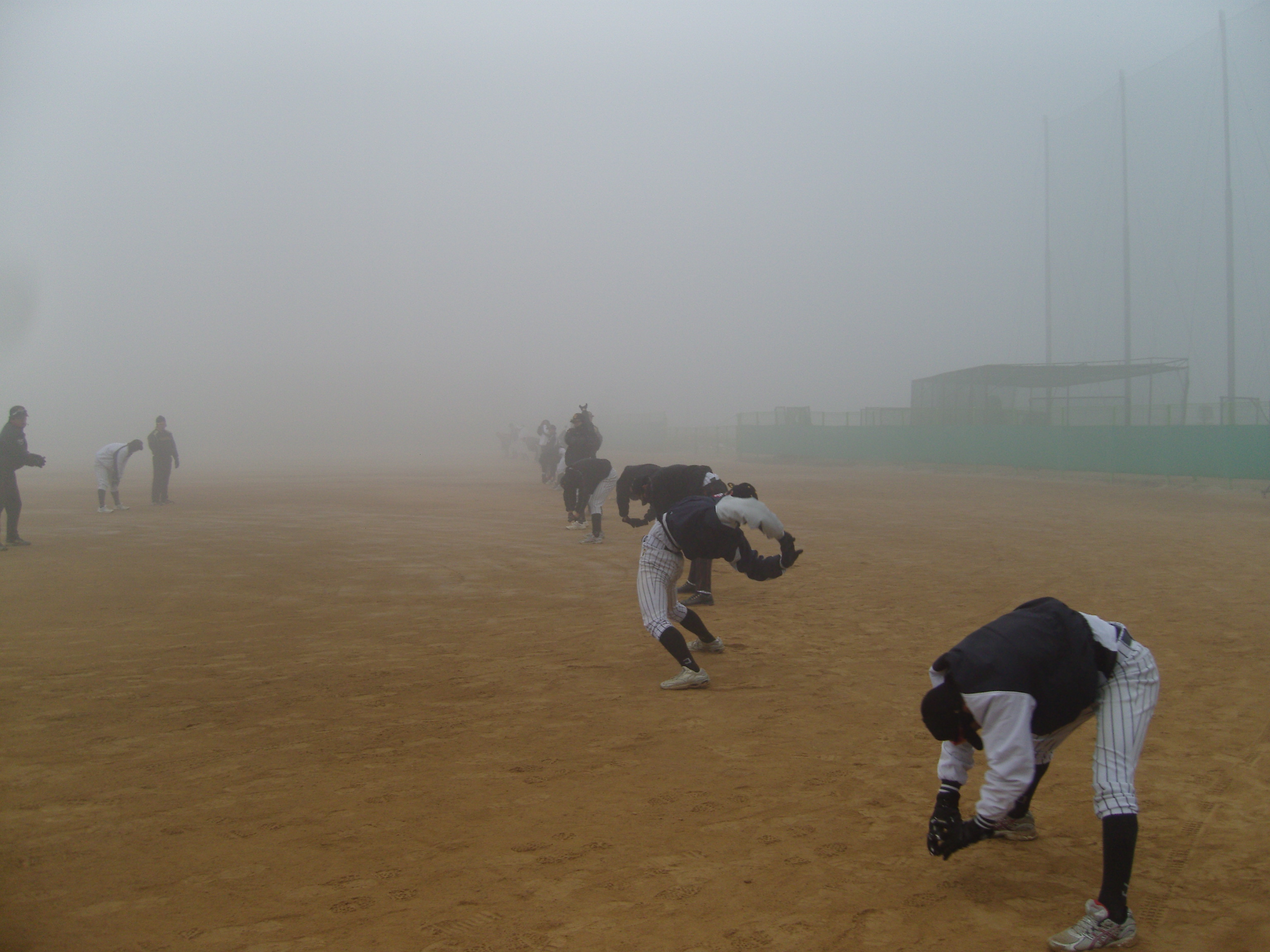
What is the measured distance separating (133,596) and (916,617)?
8.36 m

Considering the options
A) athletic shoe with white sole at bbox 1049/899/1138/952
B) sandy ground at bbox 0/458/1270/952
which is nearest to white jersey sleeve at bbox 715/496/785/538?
sandy ground at bbox 0/458/1270/952

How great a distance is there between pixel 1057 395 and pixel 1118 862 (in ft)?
116

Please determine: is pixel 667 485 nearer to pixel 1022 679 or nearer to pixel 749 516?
pixel 749 516

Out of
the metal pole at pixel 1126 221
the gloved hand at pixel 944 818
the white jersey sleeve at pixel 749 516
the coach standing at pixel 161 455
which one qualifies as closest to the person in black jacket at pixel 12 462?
the coach standing at pixel 161 455

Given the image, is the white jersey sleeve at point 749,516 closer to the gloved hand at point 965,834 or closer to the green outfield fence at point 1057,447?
the gloved hand at point 965,834

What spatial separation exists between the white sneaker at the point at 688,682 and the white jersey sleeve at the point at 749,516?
114 cm

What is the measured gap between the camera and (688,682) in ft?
20.0

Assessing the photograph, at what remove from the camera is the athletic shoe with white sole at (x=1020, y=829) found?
12.5 ft

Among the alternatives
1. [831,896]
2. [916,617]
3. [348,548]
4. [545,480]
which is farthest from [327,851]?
[545,480]

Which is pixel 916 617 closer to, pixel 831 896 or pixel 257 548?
pixel 831 896

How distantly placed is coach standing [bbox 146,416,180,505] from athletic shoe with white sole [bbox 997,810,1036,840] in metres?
18.9

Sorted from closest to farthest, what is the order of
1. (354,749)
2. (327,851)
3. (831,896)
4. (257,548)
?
(831,896) → (327,851) → (354,749) → (257,548)

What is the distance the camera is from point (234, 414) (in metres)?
91.6

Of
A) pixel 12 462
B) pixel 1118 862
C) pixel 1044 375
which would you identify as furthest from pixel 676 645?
pixel 1044 375
